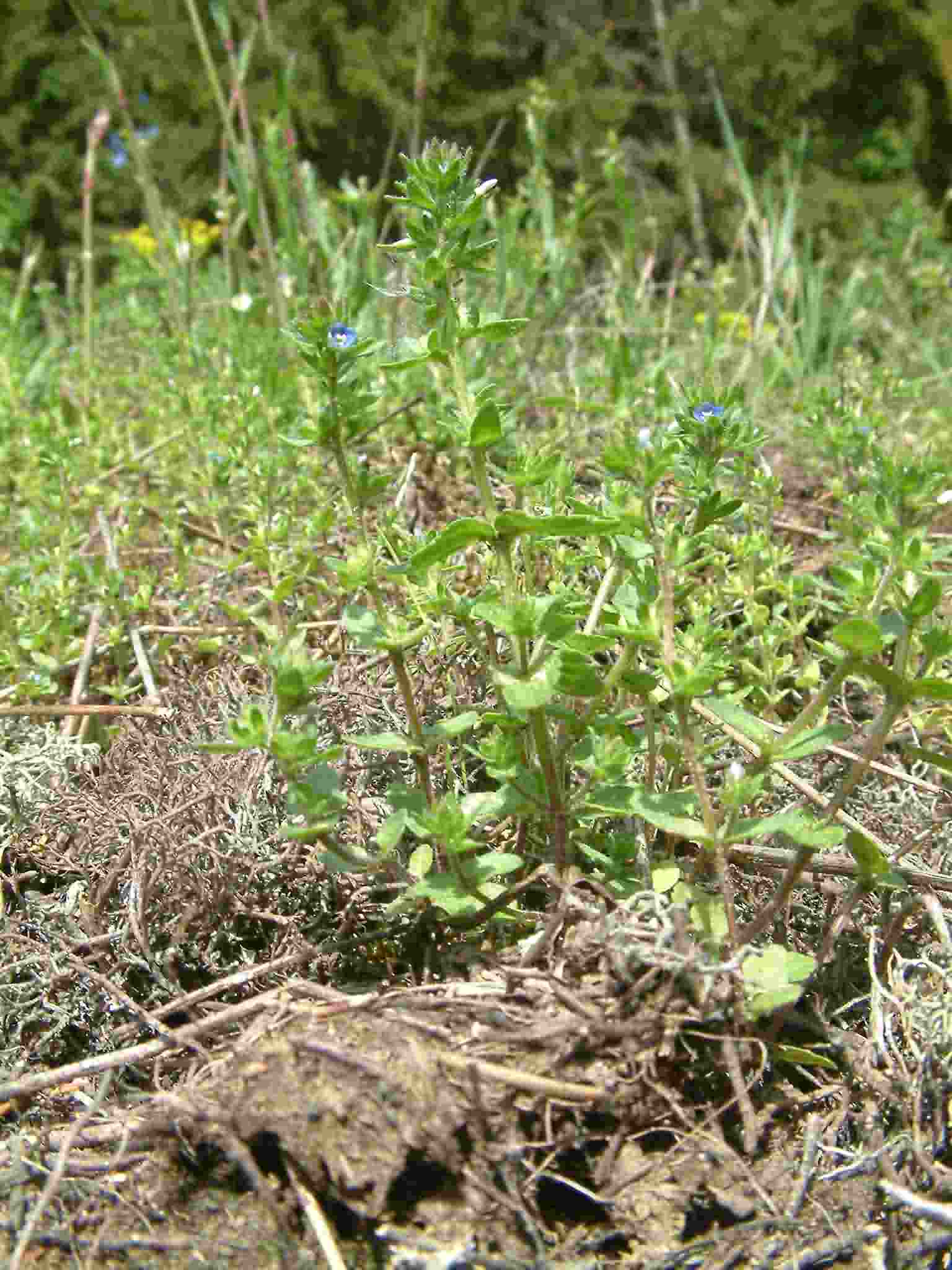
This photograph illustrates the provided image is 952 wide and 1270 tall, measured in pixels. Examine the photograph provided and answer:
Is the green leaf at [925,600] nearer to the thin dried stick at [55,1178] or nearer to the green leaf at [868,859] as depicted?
the green leaf at [868,859]

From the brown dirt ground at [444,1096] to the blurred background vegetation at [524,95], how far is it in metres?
4.13

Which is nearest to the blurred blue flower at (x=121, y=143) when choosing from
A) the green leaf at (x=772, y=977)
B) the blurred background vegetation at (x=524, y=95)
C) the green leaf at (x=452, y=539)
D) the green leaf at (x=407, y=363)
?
the blurred background vegetation at (x=524, y=95)

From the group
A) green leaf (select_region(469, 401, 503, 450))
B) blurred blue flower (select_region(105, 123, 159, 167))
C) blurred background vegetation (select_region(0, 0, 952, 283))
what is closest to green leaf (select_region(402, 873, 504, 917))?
green leaf (select_region(469, 401, 503, 450))

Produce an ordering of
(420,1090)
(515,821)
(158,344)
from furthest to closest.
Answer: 1. (158,344)
2. (515,821)
3. (420,1090)

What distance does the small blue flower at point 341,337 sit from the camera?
1.53 m

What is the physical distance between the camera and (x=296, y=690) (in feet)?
4.31

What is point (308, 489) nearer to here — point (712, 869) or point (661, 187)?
point (712, 869)

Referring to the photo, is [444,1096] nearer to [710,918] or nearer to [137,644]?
[710,918]

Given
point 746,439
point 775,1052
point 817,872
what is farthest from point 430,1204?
point 746,439

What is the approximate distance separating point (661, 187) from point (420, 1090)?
534 centimetres

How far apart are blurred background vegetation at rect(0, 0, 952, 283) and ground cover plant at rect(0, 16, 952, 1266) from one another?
355 cm

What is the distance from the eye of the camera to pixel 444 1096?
1.24 meters

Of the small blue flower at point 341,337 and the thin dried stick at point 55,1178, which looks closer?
the thin dried stick at point 55,1178

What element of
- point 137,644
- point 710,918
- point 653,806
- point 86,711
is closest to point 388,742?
point 653,806
